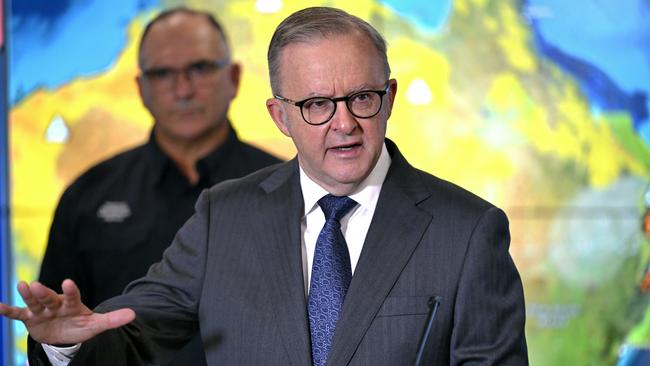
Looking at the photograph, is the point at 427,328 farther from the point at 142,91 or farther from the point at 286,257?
the point at 142,91

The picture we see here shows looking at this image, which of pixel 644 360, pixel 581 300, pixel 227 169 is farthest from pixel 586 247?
pixel 227 169

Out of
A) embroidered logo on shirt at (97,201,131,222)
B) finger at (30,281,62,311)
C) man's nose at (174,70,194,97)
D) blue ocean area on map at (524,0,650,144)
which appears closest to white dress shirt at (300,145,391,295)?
finger at (30,281,62,311)

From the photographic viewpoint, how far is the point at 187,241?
2.09 m

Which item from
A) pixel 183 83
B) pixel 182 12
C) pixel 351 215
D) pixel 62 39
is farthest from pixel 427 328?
pixel 62 39

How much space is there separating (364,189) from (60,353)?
2.14 ft

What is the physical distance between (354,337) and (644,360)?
234 centimetres

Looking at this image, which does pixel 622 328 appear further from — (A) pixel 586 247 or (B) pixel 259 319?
(B) pixel 259 319

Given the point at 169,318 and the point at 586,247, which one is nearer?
the point at 169,318

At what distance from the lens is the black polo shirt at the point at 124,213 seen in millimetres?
3643

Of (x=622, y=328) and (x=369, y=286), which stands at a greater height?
(x=369, y=286)

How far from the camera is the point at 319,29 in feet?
6.25

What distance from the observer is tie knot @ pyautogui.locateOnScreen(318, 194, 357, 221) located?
199 cm

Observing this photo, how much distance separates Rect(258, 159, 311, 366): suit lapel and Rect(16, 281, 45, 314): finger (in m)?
0.44

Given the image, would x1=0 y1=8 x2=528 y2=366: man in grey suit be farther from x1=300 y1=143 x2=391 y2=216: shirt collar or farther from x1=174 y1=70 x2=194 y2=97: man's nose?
x1=174 y1=70 x2=194 y2=97: man's nose
